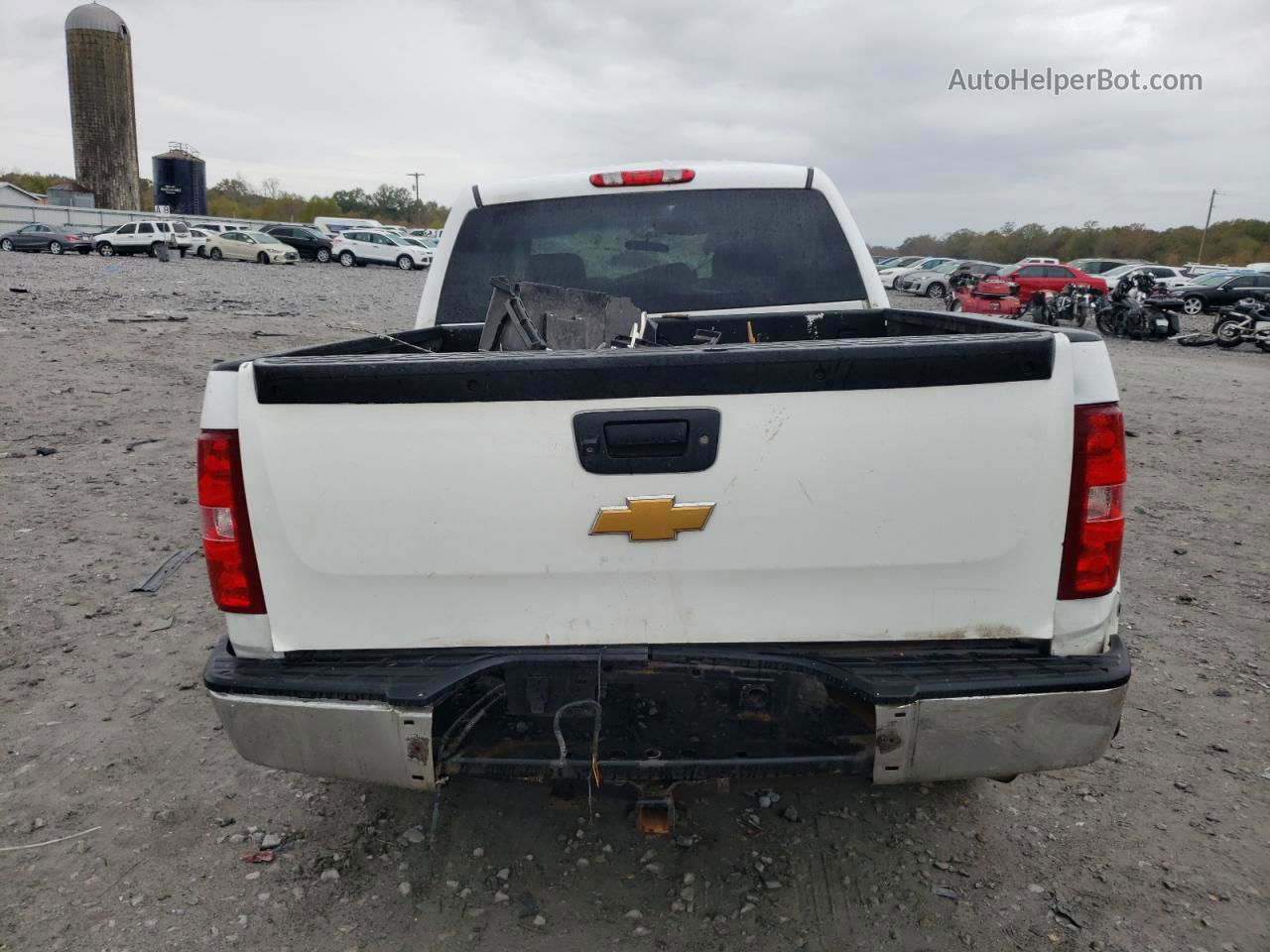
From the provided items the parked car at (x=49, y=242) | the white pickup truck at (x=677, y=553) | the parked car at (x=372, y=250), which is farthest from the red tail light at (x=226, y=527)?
the parked car at (x=49, y=242)

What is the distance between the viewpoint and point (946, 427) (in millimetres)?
2123

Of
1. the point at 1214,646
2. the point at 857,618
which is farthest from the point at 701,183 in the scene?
the point at 1214,646

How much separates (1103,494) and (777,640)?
2.79 ft

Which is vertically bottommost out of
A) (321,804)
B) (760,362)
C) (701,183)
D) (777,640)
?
(321,804)

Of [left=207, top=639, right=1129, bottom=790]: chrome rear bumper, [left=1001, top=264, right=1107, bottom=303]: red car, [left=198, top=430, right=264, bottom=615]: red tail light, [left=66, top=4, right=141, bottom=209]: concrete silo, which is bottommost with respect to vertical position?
[left=207, top=639, right=1129, bottom=790]: chrome rear bumper

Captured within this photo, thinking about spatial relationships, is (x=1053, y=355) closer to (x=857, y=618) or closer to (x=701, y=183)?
(x=857, y=618)

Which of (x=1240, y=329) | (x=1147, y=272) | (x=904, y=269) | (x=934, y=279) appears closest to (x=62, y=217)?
(x=904, y=269)

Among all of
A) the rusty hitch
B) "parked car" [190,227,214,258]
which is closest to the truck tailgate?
the rusty hitch

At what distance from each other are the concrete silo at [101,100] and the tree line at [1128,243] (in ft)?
206

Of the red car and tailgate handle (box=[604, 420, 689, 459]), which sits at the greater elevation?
the red car

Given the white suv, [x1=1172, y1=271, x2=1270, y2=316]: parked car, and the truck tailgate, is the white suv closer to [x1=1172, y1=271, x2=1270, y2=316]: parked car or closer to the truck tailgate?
[x1=1172, y1=271, x2=1270, y2=316]: parked car

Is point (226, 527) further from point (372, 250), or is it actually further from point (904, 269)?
point (372, 250)

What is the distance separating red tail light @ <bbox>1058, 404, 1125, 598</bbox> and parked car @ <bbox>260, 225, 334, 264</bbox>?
4355cm

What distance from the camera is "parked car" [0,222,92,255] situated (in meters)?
38.0
